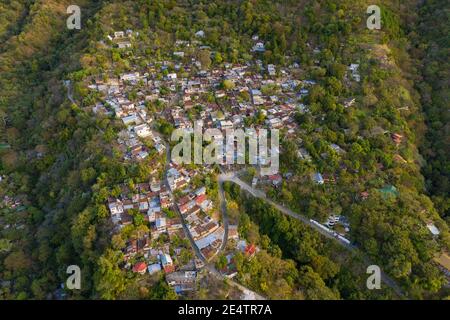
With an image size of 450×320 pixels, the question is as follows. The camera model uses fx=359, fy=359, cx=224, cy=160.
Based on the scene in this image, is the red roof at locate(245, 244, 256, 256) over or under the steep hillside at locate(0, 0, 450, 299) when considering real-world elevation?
under

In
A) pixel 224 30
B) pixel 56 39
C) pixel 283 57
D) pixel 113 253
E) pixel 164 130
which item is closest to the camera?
pixel 113 253

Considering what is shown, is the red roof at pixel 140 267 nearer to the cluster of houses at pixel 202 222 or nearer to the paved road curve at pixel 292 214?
the cluster of houses at pixel 202 222

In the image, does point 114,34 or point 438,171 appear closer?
point 438,171

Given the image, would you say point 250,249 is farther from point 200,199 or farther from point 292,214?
point 200,199

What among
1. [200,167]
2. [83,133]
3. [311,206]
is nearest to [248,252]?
[311,206]

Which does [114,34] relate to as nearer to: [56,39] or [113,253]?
[56,39]

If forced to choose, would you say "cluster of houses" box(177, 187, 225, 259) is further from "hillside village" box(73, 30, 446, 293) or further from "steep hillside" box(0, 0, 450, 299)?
"steep hillside" box(0, 0, 450, 299)

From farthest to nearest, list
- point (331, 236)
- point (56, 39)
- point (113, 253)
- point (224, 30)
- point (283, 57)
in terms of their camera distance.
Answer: point (56, 39) → point (224, 30) → point (283, 57) → point (331, 236) → point (113, 253)

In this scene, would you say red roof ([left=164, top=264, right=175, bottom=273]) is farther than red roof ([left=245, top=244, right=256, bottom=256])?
No

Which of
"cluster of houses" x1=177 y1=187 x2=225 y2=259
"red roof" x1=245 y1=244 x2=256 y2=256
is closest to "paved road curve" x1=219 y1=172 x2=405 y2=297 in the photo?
"cluster of houses" x1=177 y1=187 x2=225 y2=259

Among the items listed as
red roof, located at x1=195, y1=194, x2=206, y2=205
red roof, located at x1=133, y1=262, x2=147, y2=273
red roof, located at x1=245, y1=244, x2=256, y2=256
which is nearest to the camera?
red roof, located at x1=133, y1=262, x2=147, y2=273

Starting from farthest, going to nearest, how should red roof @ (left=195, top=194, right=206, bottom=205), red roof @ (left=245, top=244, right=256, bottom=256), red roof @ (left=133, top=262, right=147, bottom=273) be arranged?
red roof @ (left=195, top=194, right=206, bottom=205) < red roof @ (left=245, top=244, right=256, bottom=256) < red roof @ (left=133, top=262, right=147, bottom=273)
